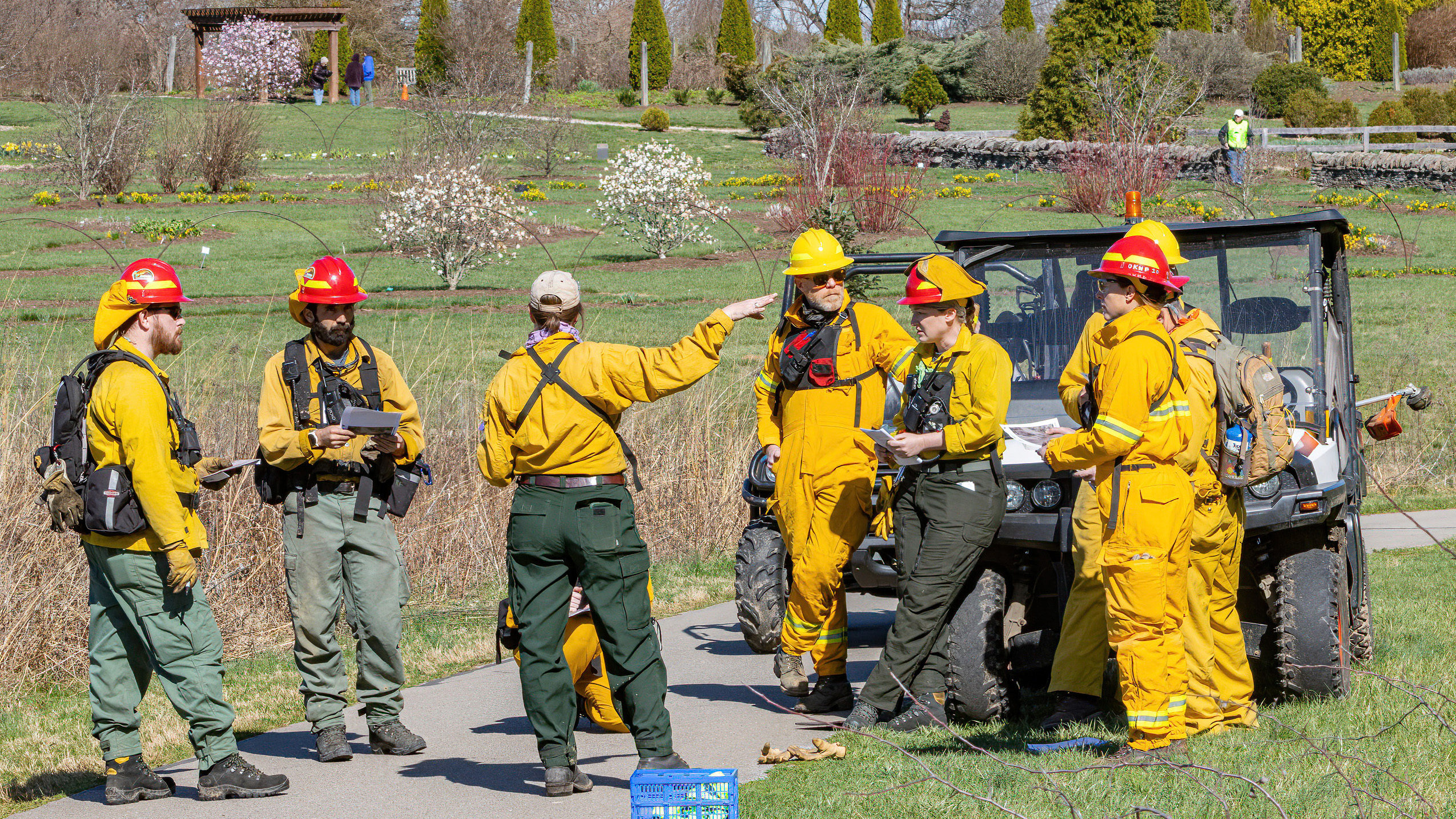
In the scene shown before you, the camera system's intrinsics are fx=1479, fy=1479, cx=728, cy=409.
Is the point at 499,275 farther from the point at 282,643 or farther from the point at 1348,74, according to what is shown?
the point at 1348,74

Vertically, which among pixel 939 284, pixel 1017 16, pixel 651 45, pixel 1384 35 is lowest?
pixel 939 284

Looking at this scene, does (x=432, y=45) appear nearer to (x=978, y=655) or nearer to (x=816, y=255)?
(x=816, y=255)

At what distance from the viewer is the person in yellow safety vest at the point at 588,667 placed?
647 centimetres

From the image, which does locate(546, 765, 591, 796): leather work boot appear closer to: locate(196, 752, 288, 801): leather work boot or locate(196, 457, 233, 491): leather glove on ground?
locate(196, 752, 288, 801): leather work boot

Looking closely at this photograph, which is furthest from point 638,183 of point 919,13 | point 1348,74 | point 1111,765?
point 919,13

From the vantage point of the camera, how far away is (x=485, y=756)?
6.47 m

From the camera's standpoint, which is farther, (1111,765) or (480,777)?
(480,777)

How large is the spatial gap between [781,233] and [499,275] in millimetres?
4940

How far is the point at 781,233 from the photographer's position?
25781mm

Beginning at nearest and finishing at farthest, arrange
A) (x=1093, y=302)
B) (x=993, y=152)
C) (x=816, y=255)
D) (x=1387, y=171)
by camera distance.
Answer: (x=816, y=255) < (x=1093, y=302) < (x=1387, y=171) < (x=993, y=152)

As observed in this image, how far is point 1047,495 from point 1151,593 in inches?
44.9

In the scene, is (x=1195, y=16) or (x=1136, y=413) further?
(x=1195, y=16)

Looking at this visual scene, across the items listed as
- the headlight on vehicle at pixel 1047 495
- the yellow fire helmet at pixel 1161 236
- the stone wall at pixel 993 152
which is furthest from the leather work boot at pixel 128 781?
the stone wall at pixel 993 152

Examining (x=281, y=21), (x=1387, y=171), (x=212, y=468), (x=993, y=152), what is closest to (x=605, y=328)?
(x=212, y=468)
